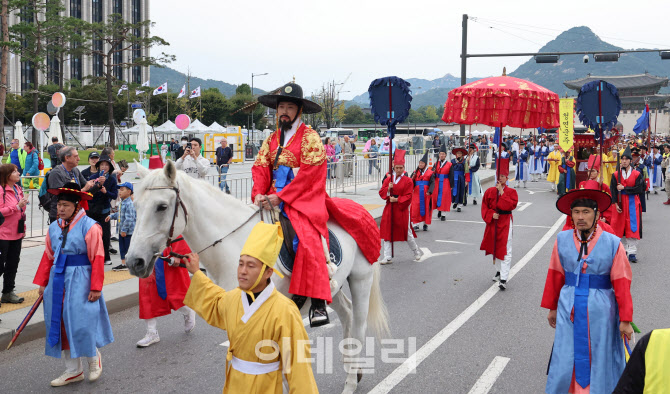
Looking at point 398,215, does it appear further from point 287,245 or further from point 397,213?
point 287,245

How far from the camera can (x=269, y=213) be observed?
4766mm

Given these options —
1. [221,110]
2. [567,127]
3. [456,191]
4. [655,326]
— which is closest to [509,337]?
[655,326]

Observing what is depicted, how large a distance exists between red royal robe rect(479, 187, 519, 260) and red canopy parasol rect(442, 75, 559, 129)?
3.59ft

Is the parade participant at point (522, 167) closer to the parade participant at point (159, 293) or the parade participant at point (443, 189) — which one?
the parade participant at point (443, 189)

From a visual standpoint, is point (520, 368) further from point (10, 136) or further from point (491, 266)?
point (10, 136)

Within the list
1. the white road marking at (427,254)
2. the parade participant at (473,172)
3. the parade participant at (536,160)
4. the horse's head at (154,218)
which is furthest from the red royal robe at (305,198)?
the parade participant at (536,160)

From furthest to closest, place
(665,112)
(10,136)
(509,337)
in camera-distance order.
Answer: (665,112)
(10,136)
(509,337)

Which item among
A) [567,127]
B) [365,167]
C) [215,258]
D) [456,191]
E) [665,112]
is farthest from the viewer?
[665,112]

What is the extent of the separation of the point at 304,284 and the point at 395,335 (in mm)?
2527

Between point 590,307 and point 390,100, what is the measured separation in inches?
257

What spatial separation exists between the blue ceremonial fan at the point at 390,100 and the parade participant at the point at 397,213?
3.61ft

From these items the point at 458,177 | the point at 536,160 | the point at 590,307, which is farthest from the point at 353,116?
the point at 590,307

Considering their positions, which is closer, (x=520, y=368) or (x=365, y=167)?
(x=520, y=368)

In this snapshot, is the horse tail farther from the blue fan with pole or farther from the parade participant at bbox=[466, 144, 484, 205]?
the parade participant at bbox=[466, 144, 484, 205]
